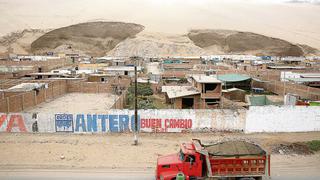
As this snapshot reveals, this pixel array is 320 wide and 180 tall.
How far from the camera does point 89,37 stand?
A: 4237 inches

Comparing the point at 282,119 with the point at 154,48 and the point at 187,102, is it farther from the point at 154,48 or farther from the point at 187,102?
the point at 154,48

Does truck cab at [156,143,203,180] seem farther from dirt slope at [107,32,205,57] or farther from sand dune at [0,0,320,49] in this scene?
sand dune at [0,0,320,49]

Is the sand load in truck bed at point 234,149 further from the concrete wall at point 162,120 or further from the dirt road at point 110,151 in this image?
Answer: the concrete wall at point 162,120

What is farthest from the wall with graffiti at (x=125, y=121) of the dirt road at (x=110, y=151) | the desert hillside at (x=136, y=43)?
the desert hillside at (x=136, y=43)

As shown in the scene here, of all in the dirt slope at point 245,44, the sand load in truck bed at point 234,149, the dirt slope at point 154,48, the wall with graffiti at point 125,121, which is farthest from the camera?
the dirt slope at point 245,44

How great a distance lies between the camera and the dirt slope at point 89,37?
329ft

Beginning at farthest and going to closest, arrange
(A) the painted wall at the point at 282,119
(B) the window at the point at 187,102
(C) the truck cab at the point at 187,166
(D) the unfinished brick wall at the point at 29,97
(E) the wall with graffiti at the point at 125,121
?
1. (B) the window at the point at 187,102
2. (D) the unfinished brick wall at the point at 29,97
3. (A) the painted wall at the point at 282,119
4. (E) the wall with graffiti at the point at 125,121
5. (C) the truck cab at the point at 187,166

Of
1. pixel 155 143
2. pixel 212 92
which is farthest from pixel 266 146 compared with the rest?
pixel 212 92

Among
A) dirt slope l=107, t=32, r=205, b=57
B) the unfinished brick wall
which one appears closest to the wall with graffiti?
the unfinished brick wall

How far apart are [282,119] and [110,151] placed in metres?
12.2

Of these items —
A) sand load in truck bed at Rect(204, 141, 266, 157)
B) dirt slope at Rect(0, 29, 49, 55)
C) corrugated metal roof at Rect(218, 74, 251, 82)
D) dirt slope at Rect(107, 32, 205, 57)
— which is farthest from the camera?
dirt slope at Rect(0, 29, 49, 55)

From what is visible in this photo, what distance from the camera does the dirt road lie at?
54.9 feet

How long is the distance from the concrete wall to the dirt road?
52 centimetres

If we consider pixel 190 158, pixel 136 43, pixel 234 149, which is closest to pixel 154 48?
pixel 136 43
